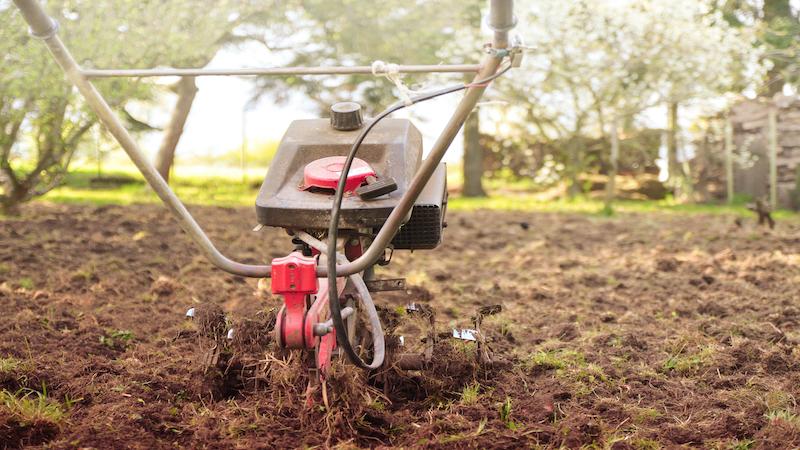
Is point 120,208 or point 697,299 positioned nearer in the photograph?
point 697,299

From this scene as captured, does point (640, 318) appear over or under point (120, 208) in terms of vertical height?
under

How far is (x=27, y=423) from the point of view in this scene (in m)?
1.95

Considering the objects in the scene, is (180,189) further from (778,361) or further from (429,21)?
(778,361)

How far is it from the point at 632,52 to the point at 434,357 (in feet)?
25.8

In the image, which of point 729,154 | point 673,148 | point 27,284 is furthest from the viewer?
point 673,148

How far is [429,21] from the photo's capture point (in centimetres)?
1048

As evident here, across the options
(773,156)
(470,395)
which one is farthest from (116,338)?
(773,156)

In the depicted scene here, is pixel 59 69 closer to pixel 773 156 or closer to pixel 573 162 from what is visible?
pixel 573 162

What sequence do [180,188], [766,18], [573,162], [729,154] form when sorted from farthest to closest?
1. [180,188]
2. [573,162]
3. [766,18]
4. [729,154]

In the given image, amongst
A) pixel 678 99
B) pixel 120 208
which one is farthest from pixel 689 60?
pixel 120 208

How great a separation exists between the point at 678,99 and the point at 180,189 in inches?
339

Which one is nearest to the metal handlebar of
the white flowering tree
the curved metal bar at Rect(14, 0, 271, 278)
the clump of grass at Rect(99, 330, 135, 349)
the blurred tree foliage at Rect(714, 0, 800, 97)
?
the curved metal bar at Rect(14, 0, 271, 278)

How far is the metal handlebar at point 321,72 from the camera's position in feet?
5.12

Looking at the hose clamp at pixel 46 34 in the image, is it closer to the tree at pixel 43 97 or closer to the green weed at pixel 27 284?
the green weed at pixel 27 284
